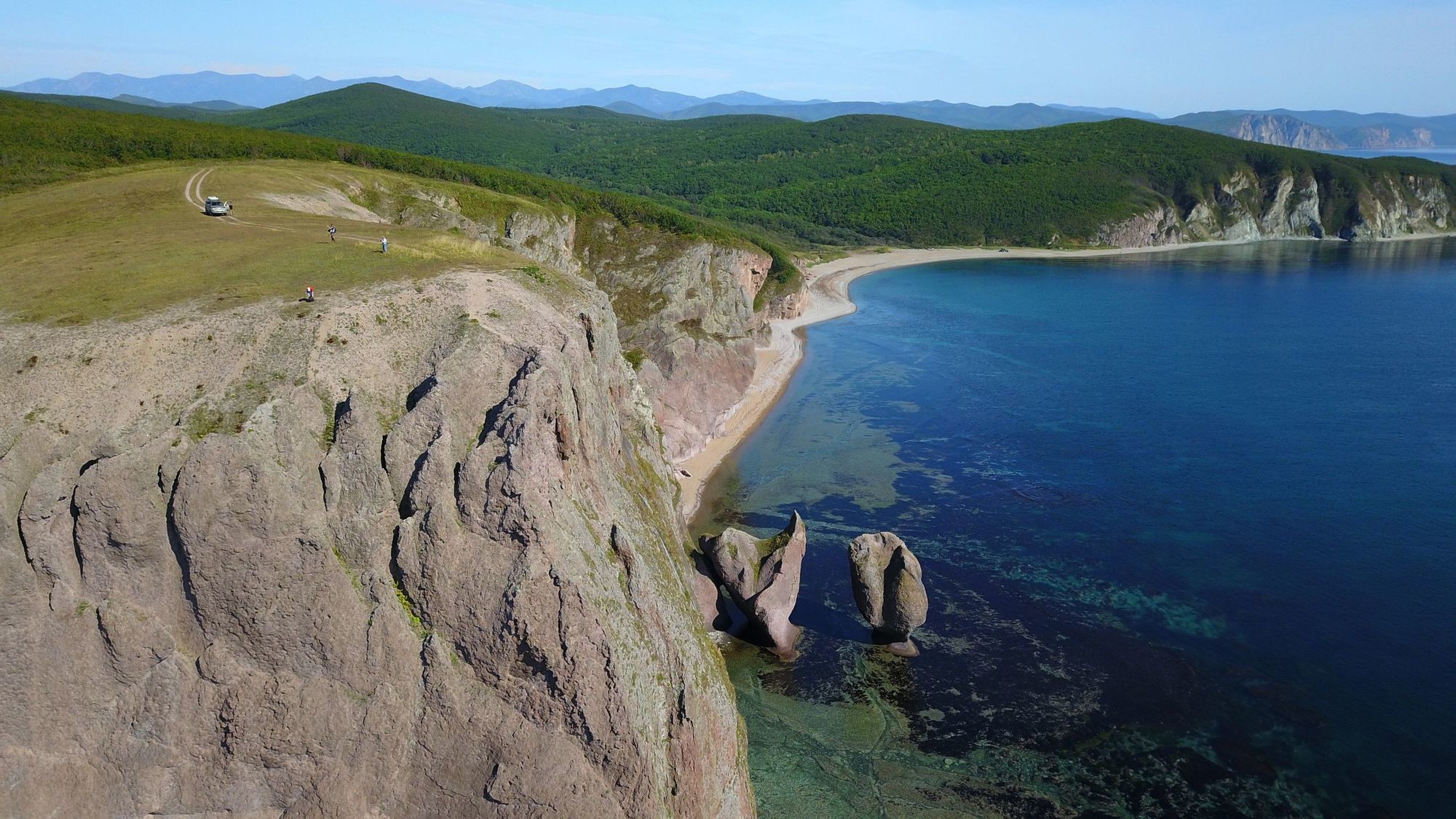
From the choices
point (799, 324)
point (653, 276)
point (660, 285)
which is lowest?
point (799, 324)

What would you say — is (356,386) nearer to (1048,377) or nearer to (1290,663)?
(1290,663)

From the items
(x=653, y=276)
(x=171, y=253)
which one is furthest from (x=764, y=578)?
(x=653, y=276)

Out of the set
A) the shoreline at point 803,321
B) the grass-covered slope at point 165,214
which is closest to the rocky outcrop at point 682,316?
the shoreline at point 803,321

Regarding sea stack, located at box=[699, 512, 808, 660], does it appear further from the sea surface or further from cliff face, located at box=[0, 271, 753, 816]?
cliff face, located at box=[0, 271, 753, 816]

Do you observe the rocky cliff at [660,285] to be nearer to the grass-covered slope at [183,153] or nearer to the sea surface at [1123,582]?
the grass-covered slope at [183,153]

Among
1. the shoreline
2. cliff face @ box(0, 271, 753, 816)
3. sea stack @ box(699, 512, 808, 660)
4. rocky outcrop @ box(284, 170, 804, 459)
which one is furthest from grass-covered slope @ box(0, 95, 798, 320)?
sea stack @ box(699, 512, 808, 660)

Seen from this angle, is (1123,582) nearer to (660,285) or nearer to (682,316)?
(682,316)
